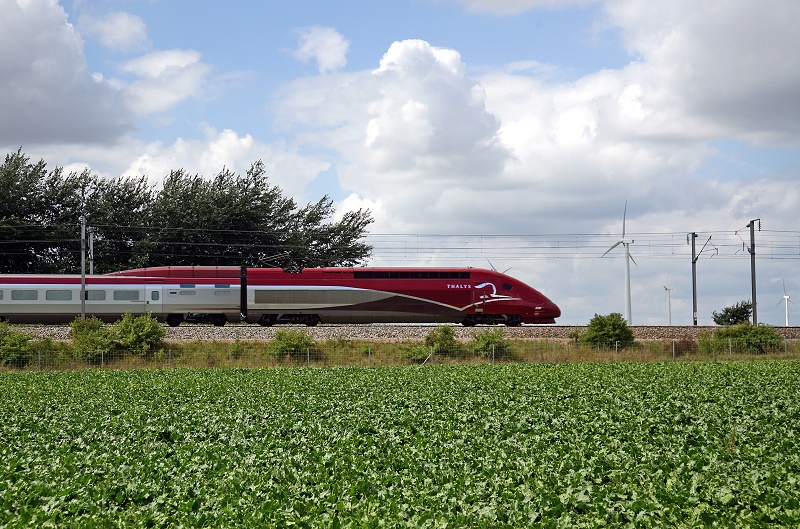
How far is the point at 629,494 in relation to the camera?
47.5ft

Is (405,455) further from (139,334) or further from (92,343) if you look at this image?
(92,343)

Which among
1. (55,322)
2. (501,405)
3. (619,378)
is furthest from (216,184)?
(501,405)

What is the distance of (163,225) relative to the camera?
Result: 3177 inches

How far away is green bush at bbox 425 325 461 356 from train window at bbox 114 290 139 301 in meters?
19.7

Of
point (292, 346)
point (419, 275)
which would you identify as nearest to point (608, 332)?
point (419, 275)

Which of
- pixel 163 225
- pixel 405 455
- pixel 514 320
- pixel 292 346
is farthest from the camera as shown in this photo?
pixel 163 225

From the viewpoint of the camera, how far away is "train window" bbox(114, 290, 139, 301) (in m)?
55.3

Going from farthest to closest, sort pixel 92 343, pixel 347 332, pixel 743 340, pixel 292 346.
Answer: pixel 743 340 → pixel 347 332 → pixel 292 346 → pixel 92 343

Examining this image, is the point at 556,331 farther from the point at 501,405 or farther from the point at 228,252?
the point at 228,252

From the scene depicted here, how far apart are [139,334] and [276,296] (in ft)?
35.8

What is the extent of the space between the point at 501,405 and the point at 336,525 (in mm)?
13780

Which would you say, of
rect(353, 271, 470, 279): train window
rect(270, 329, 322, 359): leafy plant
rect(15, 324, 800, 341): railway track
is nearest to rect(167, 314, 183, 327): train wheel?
rect(15, 324, 800, 341): railway track

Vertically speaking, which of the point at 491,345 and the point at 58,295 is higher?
the point at 58,295

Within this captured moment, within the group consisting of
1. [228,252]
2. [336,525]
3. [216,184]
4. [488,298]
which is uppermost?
[216,184]
